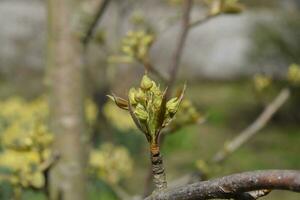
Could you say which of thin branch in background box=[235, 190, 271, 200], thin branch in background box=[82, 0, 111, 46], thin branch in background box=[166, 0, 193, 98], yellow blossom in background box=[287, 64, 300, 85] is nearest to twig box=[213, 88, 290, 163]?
yellow blossom in background box=[287, 64, 300, 85]

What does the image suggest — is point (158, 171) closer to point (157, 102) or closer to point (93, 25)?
point (157, 102)

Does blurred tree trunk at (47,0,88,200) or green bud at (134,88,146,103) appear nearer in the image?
green bud at (134,88,146,103)

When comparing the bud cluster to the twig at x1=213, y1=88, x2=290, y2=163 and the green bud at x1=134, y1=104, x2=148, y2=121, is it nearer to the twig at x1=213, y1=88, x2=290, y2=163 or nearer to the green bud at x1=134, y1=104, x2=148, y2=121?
the green bud at x1=134, y1=104, x2=148, y2=121

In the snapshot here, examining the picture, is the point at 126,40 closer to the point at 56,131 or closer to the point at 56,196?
the point at 56,131

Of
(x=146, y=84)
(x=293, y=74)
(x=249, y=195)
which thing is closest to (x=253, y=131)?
(x=293, y=74)

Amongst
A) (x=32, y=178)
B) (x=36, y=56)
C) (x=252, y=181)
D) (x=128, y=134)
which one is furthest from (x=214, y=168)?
(x=36, y=56)

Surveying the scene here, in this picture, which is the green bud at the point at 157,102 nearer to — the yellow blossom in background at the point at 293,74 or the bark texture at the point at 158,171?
the bark texture at the point at 158,171

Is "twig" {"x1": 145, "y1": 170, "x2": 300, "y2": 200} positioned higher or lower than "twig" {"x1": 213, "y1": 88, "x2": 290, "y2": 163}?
lower

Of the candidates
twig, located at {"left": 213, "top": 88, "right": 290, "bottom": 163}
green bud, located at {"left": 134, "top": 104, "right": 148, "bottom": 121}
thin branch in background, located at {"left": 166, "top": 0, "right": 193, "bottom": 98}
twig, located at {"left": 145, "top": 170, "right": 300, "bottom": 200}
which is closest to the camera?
twig, located at {"left": 145, "top": 170, "right": 300, "bottom": 200}
